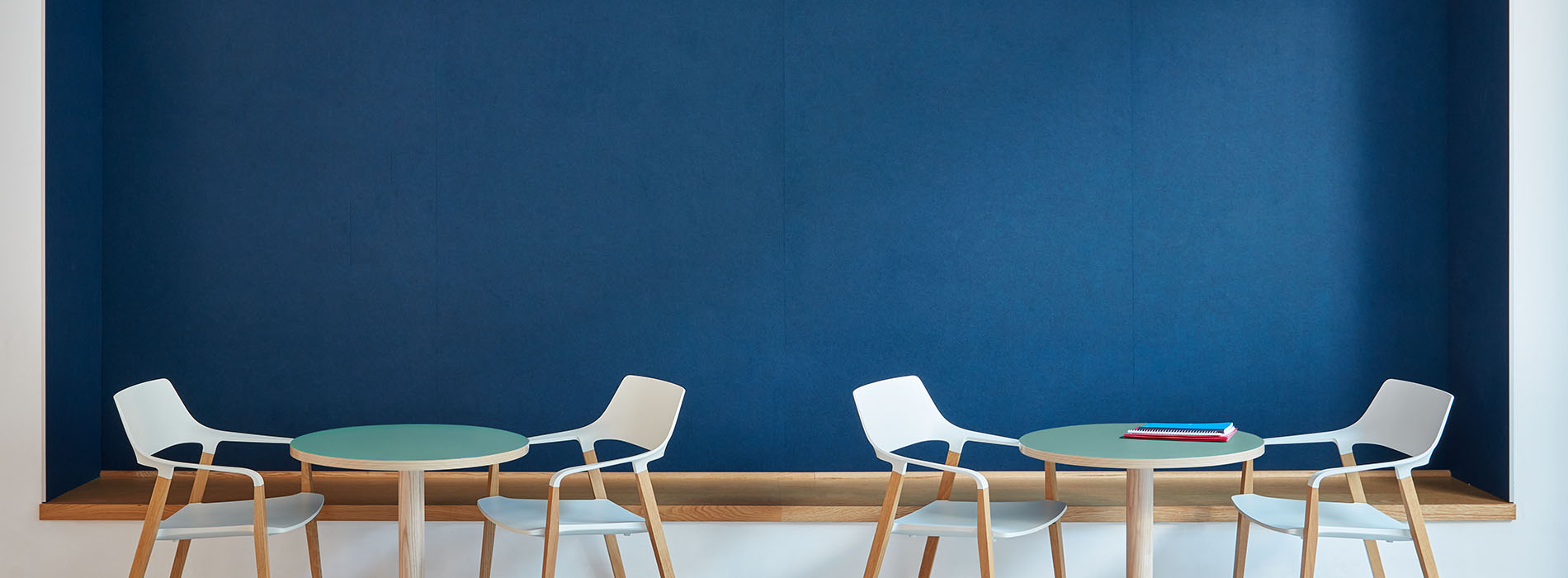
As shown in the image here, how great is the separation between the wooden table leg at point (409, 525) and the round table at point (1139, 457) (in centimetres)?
197

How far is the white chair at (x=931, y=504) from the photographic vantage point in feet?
10.0

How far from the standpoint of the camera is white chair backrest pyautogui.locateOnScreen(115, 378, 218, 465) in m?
3.23

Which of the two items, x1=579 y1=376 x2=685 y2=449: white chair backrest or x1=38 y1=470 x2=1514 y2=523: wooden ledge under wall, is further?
x1=38 y1=470 x2=1514 y2=523: wooden ledge under wall

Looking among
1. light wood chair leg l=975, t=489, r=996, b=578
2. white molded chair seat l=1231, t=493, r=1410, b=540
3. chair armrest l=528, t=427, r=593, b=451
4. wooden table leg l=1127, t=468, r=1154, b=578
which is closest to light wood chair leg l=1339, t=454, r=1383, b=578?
white molded chair seat l=1231, t=493, r=1410, b=540

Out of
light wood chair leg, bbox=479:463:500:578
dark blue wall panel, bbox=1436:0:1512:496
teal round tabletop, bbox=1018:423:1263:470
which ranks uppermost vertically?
dark blue wall panel, bbox=1436:0:1512:496

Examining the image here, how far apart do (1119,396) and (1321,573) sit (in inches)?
41.5

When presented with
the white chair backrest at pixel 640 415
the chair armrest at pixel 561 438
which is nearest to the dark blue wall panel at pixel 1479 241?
the white chair backrest at pixel 640 415

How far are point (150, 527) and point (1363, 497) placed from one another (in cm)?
405

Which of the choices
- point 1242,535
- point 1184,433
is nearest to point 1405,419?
point 1242,535

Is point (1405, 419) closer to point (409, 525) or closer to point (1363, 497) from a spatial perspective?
point (1363, 497)

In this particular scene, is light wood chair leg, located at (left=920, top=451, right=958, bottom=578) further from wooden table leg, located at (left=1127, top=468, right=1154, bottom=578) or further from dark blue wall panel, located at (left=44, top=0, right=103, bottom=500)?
dark blue wall panel, located at (left=44, top=0, right=103, bottom=500)

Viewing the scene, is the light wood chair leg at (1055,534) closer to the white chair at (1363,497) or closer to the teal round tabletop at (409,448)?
the white chair at (1363,497)

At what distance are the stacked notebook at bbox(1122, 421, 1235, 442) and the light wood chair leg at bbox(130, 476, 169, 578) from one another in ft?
10.2

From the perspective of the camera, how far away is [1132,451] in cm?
Answer: 304
